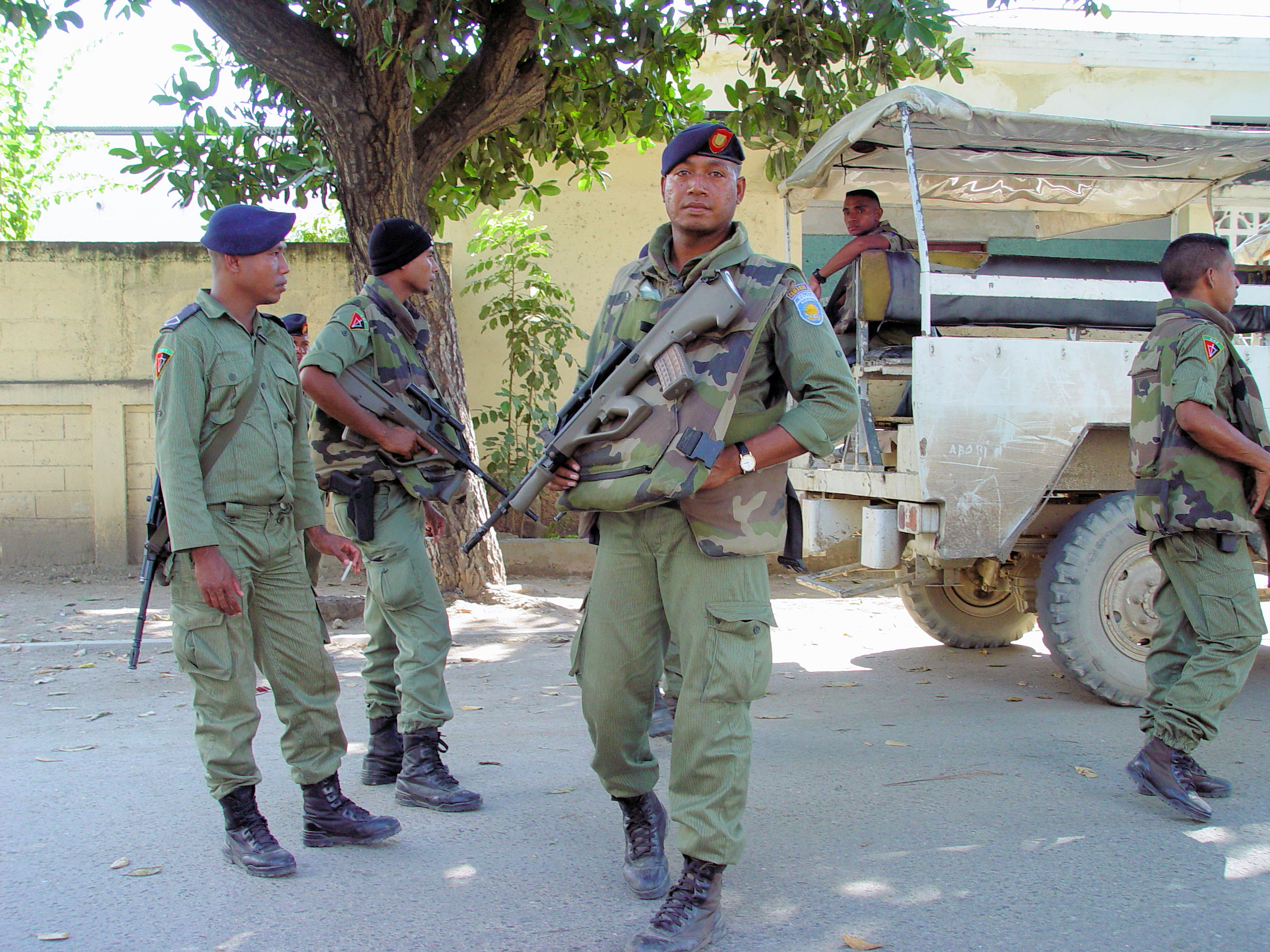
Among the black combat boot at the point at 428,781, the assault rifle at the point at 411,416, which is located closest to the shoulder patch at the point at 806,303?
the assault rifle at the point at 411,416

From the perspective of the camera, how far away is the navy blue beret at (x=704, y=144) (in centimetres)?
252

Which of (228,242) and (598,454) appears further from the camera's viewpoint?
(228,242)

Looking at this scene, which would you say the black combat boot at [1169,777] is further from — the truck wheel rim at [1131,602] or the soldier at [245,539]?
the soldier at [245,539]

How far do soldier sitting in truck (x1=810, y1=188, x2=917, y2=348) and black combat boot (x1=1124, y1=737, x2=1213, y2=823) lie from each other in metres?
2.45

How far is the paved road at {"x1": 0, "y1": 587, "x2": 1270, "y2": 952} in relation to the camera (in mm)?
2500

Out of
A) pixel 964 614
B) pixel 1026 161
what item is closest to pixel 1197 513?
pixel 964 614

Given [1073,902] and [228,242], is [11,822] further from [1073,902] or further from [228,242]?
[1073,902]

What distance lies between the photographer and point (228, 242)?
111 inches

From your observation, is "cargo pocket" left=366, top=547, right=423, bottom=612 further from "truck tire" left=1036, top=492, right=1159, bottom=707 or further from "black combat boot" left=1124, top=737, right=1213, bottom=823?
"truck tire" left=1036, top=492, right=1159, bottom=707

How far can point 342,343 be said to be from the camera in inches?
135

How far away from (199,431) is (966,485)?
313 centimetres

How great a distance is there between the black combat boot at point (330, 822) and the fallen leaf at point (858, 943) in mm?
1386

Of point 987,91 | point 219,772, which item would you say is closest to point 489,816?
point 219,772

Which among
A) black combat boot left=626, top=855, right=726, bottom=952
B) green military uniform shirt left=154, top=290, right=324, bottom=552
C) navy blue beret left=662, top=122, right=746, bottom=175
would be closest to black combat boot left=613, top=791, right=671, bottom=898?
black combat boot left=626, top=855, right=726, bottom=952
